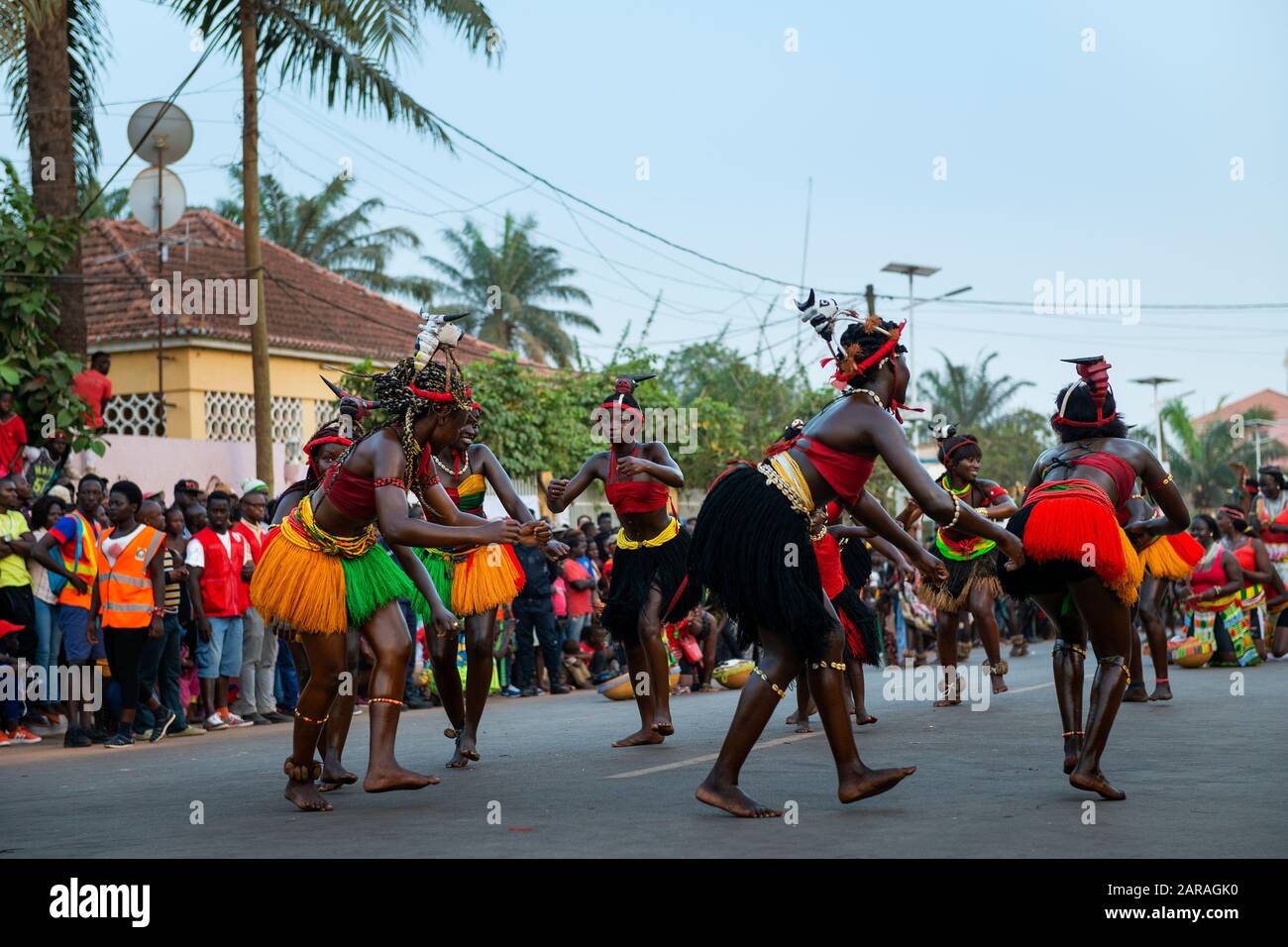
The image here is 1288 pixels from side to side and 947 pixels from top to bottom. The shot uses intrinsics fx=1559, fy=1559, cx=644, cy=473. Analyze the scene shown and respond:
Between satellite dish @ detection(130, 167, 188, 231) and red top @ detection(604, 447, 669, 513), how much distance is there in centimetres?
1129

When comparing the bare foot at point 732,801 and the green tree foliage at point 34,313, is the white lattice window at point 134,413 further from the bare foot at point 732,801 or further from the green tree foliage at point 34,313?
the bare foot at point 732,801

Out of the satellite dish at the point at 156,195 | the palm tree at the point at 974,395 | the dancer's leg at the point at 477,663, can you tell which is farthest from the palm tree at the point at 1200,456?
the dancer's leg at the point at 477,663

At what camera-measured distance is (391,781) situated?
6.94 metres

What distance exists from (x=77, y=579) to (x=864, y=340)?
746 cm

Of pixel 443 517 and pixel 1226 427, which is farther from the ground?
pixel 1226 427

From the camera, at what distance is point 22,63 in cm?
1812

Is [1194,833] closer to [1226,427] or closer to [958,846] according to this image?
[958,846]

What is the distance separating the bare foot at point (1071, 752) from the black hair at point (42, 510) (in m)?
8.64

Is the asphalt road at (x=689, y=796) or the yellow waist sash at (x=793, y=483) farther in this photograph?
the yellow waist sash at (x=793, y=483)

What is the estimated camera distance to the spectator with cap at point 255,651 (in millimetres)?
13328

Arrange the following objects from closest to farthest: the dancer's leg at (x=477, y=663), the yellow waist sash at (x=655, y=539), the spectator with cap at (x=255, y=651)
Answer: the dancer's leg at (x=477, y=663), the yellow waist sash at (x=655, y=539), the spectator with cap at (x=255, y=651)

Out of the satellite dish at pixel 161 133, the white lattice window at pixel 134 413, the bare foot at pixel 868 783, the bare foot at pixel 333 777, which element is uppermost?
the satellite dish at pixel 161 133

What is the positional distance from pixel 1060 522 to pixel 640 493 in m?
3.57
